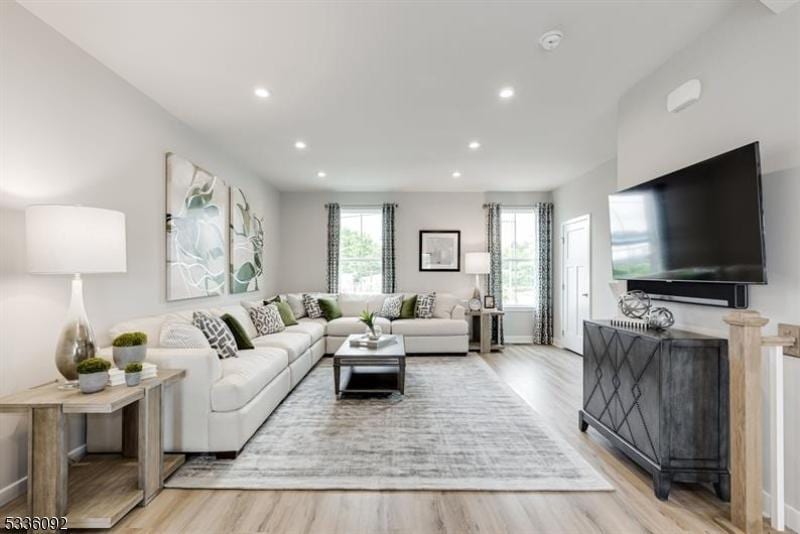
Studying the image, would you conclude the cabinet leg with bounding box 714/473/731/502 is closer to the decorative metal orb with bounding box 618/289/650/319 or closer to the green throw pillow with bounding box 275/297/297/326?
the decorative metal orb with bounding box 618/289/650/319

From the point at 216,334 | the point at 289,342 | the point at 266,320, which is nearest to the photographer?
the point at 216,334

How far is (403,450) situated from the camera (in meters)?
2.52

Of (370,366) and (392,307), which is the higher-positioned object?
(392,307)

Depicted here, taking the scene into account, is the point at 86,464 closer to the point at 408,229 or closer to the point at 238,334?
the point at 238,334

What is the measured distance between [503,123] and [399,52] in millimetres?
1521

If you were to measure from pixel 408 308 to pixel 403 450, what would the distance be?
333cm

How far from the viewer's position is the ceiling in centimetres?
201

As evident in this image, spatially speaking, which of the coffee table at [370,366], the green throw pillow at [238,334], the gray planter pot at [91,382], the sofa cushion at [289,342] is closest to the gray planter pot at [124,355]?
the gray planter pot at [91,382]

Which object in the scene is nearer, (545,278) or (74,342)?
(74,342)

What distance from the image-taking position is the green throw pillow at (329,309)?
5742 mm

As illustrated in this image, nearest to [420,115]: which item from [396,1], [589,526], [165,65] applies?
[396,1]

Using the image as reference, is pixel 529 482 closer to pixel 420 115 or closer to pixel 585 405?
pixel 585 405

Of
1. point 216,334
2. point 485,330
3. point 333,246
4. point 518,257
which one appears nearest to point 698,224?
point 216,334

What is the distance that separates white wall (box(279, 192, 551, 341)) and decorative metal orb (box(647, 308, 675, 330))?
13.7 feet
